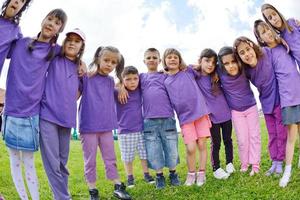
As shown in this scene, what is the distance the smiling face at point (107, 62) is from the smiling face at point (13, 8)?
70.4 inches

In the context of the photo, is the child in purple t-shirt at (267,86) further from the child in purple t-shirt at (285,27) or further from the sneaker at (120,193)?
the sneaker at (120,193)

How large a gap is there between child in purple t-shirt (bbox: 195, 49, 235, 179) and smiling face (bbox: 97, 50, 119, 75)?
6.08 feet

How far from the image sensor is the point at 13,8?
7199mm

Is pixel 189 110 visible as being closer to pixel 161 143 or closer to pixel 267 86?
pixel 161 143

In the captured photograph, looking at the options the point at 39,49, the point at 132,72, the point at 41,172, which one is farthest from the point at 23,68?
the point at 41,172

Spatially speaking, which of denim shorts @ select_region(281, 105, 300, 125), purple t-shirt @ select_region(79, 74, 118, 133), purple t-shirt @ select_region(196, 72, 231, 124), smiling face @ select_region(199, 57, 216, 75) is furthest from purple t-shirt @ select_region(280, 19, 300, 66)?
purple t-shirt @ select_region(79, 74, 118, 133)

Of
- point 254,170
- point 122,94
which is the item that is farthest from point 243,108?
point 122,94

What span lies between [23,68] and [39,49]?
440mm

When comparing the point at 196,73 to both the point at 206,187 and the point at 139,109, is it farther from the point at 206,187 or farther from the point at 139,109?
the point at 206,187

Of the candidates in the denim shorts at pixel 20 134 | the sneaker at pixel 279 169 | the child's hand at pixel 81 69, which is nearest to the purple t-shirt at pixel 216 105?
the sneaker at pixel 279 169

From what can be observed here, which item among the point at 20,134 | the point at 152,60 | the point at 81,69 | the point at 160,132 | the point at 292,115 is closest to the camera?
the point at 20,134

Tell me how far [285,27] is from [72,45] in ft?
13.2

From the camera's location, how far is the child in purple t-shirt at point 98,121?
805cm

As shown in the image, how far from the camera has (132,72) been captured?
908 cm
